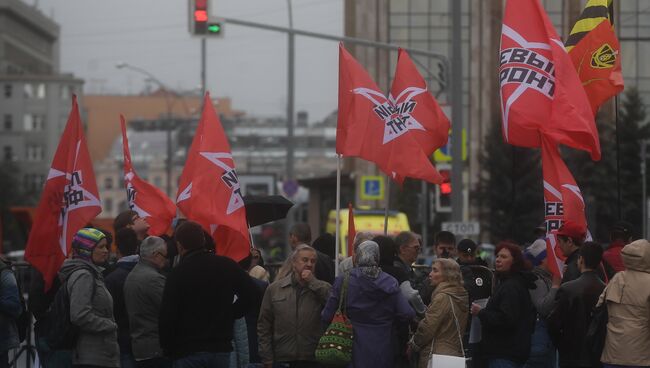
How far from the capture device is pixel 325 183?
46562 millimetres

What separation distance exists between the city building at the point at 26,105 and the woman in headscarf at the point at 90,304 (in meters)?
132

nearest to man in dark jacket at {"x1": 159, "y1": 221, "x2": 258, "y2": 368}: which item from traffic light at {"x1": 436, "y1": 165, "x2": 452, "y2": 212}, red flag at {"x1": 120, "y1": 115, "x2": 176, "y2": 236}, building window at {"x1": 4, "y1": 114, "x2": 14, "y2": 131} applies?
red flag at {"x1": 120, "y1": 115, "x2": 176, "y2": 236}

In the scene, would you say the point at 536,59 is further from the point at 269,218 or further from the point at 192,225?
the point at 192,225

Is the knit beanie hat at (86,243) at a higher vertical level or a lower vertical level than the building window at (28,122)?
lower

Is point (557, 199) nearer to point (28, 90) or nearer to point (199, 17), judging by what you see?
point (199, 17)

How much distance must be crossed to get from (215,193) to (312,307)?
273 centimetres

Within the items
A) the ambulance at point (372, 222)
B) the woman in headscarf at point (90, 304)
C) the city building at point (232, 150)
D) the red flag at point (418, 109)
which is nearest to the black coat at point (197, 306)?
the woman in headscarf at point (90, 304)

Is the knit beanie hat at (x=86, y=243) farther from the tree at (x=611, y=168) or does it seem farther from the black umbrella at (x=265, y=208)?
the tree at (x=611, y=168)

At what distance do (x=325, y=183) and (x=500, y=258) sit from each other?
34.4 meters

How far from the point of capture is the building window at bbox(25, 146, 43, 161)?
145125mm

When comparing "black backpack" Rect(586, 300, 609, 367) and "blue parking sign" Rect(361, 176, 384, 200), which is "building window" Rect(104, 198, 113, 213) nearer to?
"blue parking sign" Rect(361, 176, 384, 200)

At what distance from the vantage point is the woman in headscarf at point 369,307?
11555 millimetres

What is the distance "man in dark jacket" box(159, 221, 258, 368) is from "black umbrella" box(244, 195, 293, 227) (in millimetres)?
4659

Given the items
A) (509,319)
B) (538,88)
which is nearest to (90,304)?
(509,319)
